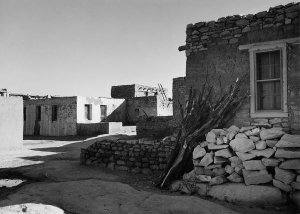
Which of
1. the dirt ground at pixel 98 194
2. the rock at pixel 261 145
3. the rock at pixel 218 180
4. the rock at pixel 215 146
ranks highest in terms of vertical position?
the rock at pixel 261 145

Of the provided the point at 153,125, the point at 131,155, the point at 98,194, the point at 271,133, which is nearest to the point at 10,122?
the point at 153,125

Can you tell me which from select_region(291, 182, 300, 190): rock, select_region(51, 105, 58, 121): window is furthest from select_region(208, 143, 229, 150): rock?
select_region(51, 105, 58, 121): window

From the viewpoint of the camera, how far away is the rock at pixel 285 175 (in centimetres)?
538

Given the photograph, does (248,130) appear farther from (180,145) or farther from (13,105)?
(13,105)

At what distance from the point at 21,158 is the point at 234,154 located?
864 cm

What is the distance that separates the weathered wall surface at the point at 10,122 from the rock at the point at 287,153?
12.2 meters

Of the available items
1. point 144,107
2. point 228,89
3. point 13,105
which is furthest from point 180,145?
point 144,107

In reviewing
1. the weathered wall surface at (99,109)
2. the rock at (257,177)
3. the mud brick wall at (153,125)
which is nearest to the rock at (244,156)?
the rock at (257,177)

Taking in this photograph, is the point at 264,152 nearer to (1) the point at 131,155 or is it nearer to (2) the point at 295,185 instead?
(2) the point at 295,185

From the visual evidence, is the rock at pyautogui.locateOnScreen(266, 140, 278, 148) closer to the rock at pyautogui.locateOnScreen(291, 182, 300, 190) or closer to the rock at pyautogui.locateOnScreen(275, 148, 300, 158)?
the rock at pyautogui.locateOnScreen(275, 148, 300, 158)

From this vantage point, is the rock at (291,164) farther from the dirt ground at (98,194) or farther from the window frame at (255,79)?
the window frame at (255,79)

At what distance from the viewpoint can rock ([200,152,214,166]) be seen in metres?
6.22

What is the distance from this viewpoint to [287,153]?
214 inches

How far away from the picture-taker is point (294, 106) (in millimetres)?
5961
